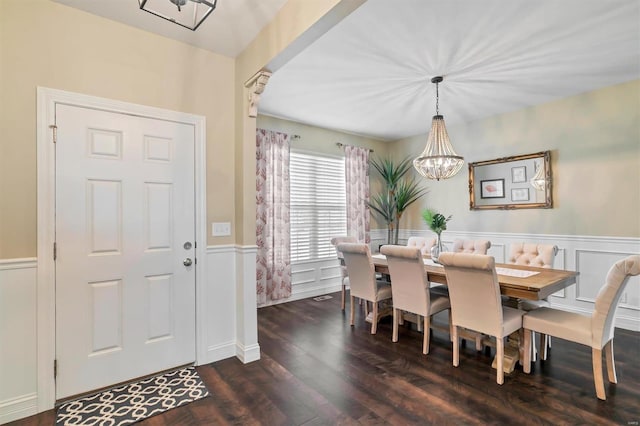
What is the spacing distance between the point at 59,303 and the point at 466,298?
303cm

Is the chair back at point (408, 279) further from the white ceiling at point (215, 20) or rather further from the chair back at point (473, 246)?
the white ceiling at point (215, 20)

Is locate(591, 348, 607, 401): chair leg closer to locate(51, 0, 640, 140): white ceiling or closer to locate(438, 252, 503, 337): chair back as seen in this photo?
locate(438, 252, 503, 337): chair back

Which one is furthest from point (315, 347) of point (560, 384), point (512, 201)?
point (512, 201)

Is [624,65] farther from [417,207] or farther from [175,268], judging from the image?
[175,268]

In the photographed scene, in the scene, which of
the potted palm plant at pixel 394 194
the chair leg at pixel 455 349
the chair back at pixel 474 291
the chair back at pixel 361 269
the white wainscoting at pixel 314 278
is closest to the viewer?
the chair back at pixel 474 291

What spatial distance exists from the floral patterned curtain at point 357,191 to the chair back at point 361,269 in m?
1.76

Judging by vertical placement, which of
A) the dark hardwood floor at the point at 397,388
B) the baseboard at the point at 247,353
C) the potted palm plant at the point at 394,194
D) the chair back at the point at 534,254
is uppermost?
the potted palm plant at the point at 394,194

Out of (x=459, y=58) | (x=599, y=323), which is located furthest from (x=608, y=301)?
(x=459, y=58)

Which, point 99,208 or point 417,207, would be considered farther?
point 417,207

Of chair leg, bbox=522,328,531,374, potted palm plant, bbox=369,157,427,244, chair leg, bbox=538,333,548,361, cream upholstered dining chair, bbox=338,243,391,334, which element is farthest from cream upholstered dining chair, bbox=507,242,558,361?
potted palm plant, bbox=369,157,427,244

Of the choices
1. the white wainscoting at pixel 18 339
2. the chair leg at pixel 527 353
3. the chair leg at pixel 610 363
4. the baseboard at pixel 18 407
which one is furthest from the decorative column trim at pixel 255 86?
the chair leg at pixel 610 363

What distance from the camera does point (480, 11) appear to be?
2.27 m

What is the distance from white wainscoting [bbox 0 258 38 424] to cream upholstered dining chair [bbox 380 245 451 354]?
275 cm

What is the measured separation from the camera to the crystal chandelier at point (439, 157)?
3.27 metres
